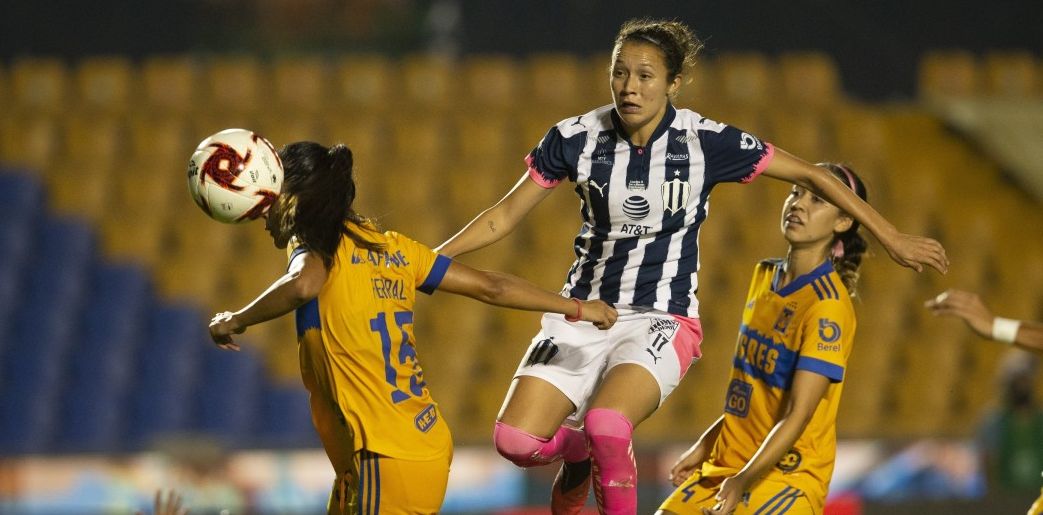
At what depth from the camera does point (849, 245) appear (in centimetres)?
442

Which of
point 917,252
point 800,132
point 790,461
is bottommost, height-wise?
point 790,461

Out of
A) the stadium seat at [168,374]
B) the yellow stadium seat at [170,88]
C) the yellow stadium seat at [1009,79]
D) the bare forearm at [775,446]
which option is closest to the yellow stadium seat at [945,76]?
the yellow stadium seat at [1009,79]

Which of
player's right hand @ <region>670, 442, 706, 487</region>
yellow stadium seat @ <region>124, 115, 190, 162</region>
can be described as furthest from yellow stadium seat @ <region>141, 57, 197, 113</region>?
player's right hand @ <region>670, 442, 706, 487</region>

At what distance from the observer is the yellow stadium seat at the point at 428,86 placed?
10148 millimetres

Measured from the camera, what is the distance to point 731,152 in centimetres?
421

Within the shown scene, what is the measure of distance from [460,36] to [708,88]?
6.78 ft

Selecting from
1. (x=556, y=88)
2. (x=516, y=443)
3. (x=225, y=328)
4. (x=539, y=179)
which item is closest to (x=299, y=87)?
(x=556, y=88)

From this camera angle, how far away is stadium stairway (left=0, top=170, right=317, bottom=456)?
851cm

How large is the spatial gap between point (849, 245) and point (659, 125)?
2.62 feet

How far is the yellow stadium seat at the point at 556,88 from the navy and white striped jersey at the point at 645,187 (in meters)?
5.72

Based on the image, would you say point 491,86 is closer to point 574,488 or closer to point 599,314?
point 574,488

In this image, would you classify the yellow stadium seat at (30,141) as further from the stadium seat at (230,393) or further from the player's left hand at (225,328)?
the player's left hand at (225,328)

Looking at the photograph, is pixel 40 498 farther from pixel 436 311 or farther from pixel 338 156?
pixel 338 156

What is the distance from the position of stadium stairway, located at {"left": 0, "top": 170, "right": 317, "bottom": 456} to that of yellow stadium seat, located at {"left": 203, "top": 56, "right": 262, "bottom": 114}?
1.47 m
